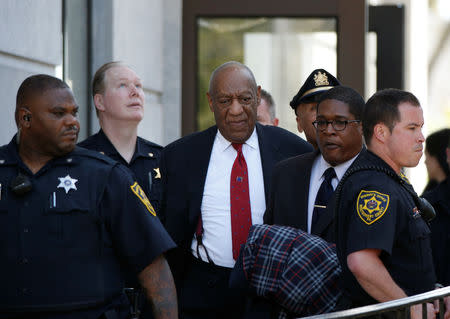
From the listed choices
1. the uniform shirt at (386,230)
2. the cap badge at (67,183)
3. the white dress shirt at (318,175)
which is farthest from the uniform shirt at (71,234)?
the white dress shirt at (318,175)

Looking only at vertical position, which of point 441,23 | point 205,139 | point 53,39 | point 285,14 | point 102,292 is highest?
point 441,23

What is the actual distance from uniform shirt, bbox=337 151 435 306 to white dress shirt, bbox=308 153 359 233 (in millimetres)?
711

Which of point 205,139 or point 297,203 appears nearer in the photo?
point 297,203

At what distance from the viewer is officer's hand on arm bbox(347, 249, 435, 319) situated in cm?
303

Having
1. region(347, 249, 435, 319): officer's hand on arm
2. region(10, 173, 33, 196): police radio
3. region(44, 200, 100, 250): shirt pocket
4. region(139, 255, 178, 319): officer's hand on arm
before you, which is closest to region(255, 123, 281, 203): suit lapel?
region(139, 255, 178, 319): officer's hand on arm

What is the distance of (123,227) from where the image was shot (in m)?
3.17

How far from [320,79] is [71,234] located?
2117 millimetres

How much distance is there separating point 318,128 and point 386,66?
20.8 feet

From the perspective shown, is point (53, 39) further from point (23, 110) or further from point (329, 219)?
point (329, 219)

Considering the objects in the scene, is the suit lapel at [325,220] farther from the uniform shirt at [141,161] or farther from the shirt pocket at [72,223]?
the uniform shirt at [141,161]

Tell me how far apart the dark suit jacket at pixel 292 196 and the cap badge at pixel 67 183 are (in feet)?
3.98

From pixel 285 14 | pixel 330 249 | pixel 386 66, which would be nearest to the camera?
pixel 330 249

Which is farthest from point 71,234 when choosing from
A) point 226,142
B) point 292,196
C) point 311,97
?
point 311,97

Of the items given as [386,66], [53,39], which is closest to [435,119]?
[386,66]
